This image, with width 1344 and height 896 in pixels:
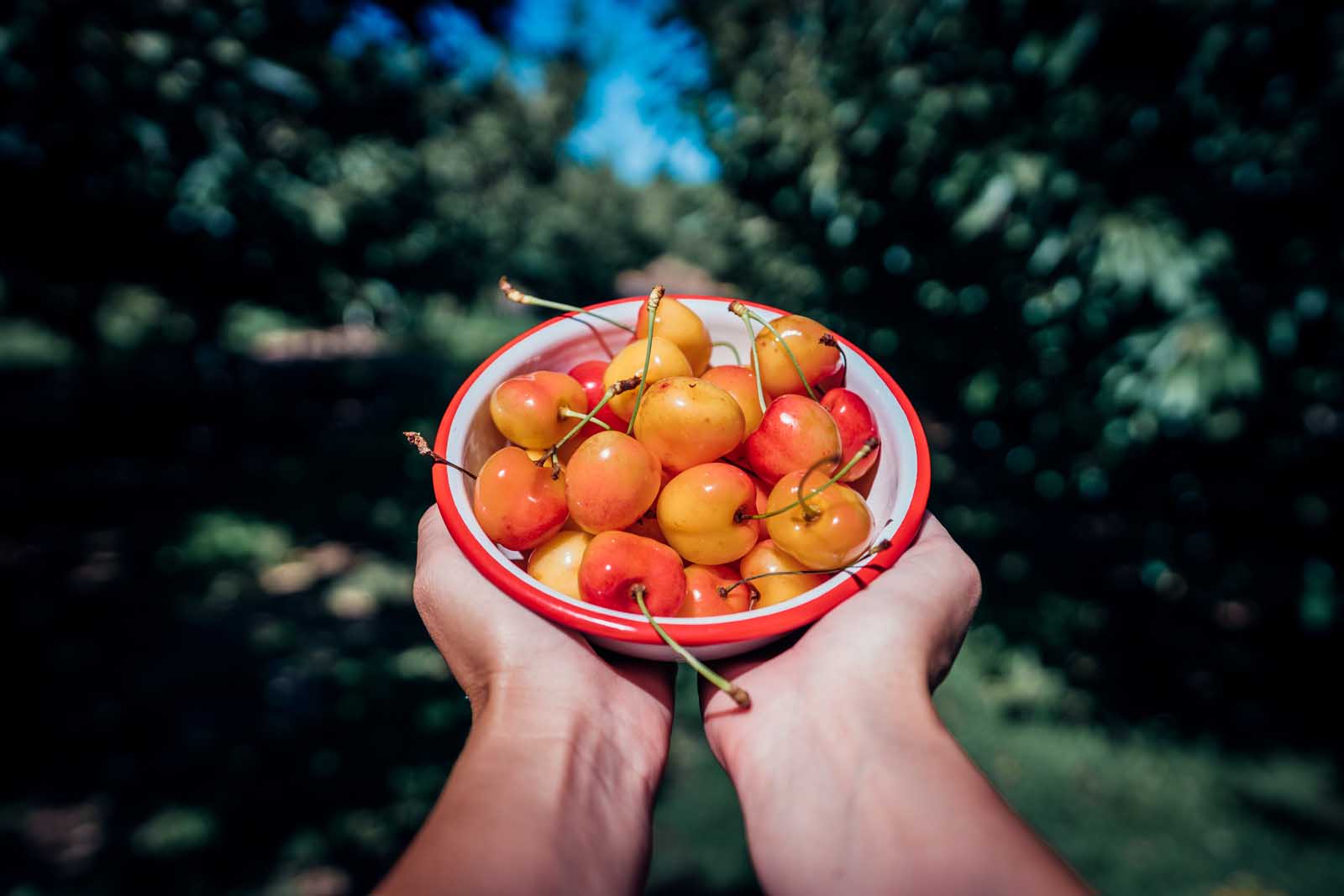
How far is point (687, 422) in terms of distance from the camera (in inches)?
60.6

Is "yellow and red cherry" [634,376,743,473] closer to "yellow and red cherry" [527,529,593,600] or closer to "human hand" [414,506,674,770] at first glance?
"yellow and red cherry" [527,529,593,600]

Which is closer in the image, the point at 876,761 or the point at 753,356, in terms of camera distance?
the point at 876,761

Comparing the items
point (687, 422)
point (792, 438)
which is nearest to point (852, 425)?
point (792, 438)

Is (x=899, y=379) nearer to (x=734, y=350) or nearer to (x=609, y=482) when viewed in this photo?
(x=734, y=350)

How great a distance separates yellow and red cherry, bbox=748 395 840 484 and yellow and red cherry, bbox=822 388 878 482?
0.26 feet

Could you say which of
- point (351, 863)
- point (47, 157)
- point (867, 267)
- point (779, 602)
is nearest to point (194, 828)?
point (351, 863)

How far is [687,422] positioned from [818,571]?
0.42 m

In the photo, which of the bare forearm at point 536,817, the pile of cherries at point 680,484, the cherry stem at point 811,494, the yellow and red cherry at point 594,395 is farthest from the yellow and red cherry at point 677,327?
the bare forearm at point 536,817

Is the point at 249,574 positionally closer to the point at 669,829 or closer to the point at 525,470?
the point at 669,829

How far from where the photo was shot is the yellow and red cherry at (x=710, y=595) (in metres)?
1.54

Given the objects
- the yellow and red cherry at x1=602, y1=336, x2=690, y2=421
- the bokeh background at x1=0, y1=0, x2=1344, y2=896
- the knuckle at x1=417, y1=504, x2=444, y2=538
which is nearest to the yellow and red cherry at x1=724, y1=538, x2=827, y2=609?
the yellow and red cherry at x1=602, y1=336, x2=690, y2=421

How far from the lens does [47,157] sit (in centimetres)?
402

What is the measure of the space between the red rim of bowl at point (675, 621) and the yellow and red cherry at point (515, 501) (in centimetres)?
6

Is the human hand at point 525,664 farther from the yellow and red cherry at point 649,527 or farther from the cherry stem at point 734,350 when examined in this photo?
the cherry stem at point 734,350
